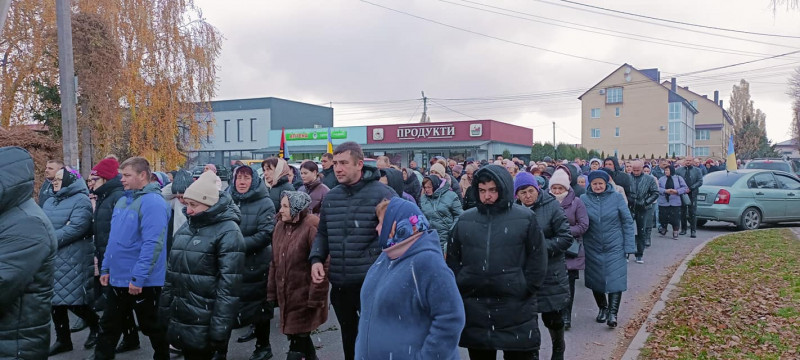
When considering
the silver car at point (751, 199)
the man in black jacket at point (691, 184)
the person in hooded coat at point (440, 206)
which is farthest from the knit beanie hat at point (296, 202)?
the silver car at point (751, 199)

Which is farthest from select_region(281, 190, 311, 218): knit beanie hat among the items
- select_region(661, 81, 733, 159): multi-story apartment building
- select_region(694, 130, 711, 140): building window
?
select_region(694, 130, 711, 140): building window

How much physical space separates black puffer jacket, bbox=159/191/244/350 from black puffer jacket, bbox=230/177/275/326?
1.06m

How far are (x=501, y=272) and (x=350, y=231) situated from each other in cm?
134

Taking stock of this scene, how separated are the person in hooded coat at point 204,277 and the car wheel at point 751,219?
14.6m

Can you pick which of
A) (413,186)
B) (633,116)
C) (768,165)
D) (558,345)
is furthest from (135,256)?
(633,116)

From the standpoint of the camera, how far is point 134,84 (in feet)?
65.2

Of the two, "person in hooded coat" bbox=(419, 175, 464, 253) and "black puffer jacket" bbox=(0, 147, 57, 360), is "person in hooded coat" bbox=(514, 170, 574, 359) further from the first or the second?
"black puffer jacket" bbox=(0, 147, 57, 360)

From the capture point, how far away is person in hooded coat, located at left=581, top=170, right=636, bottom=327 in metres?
6.61

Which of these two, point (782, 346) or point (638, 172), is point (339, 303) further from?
point (638, 172)

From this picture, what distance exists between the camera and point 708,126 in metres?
80.9

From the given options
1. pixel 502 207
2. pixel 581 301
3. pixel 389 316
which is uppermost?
pixel 502 207

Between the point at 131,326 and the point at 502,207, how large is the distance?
4055 millimetres

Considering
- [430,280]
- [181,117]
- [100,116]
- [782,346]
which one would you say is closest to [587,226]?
[782,346]

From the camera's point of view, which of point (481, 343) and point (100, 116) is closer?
point (481, 343)
